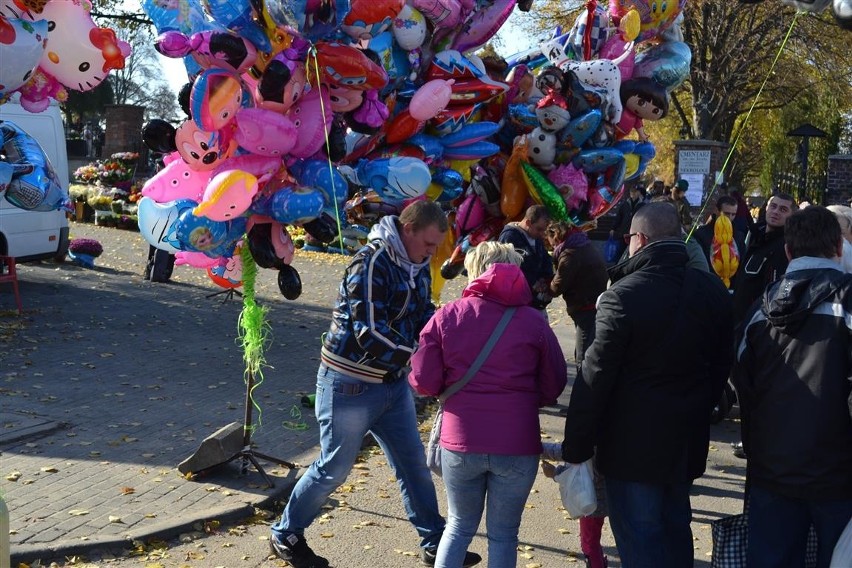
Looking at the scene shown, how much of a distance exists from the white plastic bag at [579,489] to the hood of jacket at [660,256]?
91cm

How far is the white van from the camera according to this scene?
12961 mm

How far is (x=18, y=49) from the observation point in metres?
4.54

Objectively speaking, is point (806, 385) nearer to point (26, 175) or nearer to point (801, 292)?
point (801, 292)

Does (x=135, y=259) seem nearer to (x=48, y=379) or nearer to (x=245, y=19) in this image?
(x=48, y=379)

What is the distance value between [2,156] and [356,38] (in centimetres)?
223

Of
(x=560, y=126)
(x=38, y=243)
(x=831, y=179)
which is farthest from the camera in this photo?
(x=831, y=179)

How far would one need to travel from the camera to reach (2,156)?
5.10 meters

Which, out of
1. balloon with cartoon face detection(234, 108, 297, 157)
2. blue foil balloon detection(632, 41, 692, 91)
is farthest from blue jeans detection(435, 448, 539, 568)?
blue foil balloon detection(632, 41, 692, 91)

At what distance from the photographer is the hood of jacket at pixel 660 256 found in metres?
4.16

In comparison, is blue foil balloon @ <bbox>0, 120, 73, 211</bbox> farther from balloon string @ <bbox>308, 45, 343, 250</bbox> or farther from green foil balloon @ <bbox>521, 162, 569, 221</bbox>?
green foil balloon @ <bbox>521, 162, 569, 221</bbox>

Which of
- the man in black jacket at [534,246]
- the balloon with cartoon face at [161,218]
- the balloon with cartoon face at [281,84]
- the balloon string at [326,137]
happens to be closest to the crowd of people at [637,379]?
the balloon string at [326,137]

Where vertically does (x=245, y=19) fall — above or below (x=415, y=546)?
above

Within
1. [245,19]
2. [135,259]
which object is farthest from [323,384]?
[135,259]

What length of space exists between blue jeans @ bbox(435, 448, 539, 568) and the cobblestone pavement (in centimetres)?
101
